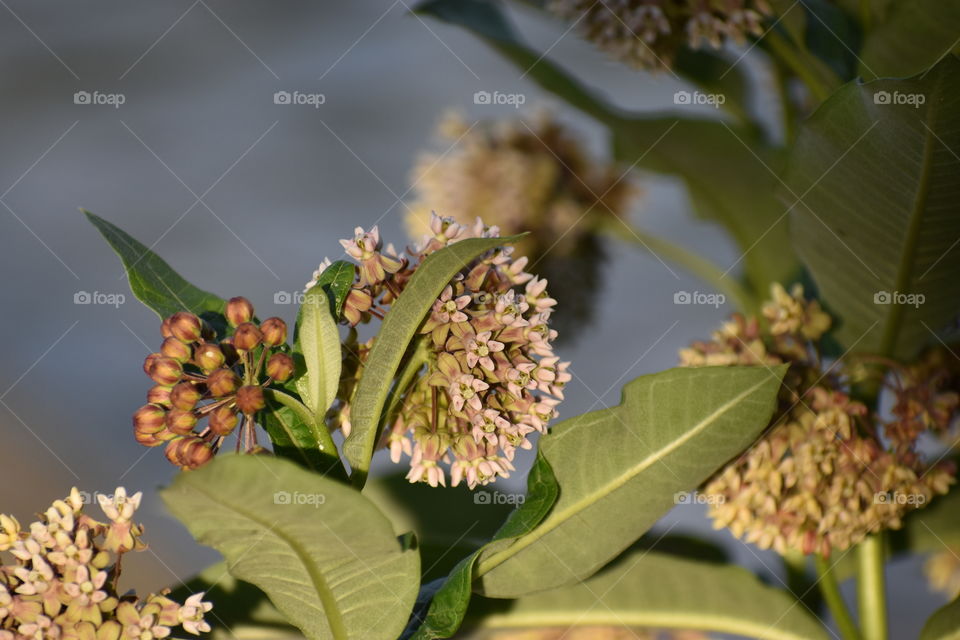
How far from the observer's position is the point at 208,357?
0.53 metres

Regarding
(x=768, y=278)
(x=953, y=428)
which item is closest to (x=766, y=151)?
(x=768, y=278)

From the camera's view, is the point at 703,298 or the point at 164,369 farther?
the point at 703,298

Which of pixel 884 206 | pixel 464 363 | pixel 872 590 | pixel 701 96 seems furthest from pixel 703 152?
pixel 464 363

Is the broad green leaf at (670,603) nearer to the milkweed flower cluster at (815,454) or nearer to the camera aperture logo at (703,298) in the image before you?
the milkweed flower cluster at (815,454)

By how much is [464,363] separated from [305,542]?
14cm

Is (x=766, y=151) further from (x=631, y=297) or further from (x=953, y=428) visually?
(x=631, y=297)

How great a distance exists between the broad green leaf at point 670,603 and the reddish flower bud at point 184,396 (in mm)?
367

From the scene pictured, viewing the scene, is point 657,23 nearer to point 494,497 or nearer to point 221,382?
point 494,497

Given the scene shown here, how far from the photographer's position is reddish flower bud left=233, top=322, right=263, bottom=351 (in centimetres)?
52

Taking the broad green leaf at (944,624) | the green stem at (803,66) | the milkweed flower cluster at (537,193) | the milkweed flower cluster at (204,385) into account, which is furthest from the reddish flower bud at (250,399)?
the milkweed flower cluster at (537,193)

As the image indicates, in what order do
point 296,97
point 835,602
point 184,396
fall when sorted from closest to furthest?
point 184,396 < point 835,602 < point 296,97

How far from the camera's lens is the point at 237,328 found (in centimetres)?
53

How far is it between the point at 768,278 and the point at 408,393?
66cm

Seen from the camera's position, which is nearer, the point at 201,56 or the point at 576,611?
the point at 576,611
